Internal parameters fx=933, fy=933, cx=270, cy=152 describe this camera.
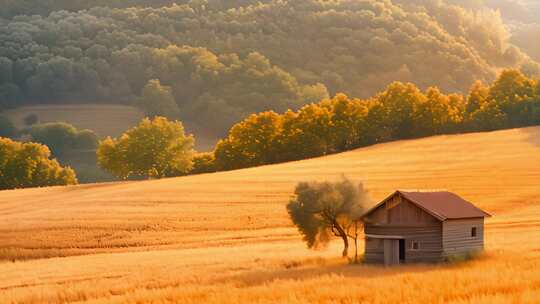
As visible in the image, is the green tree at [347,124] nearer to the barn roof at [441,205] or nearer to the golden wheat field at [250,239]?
the golden wheat field at [250,239]

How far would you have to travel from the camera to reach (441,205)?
1914 inches

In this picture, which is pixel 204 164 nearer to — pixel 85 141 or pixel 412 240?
pixel 85 141

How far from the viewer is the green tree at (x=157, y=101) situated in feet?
602

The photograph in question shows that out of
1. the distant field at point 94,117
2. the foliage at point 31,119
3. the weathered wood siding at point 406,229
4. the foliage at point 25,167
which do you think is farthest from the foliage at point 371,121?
the foliage at point 31,119

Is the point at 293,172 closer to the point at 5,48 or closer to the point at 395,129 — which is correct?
the point at 395,129

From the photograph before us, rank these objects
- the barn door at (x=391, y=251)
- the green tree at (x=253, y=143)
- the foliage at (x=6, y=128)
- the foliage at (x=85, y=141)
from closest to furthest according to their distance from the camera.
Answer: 1. the barn door at (x=391, y=251)
2. the green tree at (x=253, y=143)
3. the foliage at (x=85, y=141)
4. the foliage at (x=6, y=128)

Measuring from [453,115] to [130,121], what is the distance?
3123 inches

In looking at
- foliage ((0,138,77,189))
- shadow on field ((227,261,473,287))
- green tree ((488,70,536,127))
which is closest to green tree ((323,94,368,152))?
green tree ((488,70,536,127))

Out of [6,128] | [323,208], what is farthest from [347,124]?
[6,128]

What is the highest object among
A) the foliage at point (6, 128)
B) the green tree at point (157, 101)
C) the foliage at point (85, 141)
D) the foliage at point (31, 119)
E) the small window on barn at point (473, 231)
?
the green tree at point (157, 101)

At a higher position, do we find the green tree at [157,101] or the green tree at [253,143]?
the green tree at [157,101]

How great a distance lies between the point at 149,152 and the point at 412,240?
198 feet

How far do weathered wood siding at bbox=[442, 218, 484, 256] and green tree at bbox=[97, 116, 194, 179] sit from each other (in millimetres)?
60312

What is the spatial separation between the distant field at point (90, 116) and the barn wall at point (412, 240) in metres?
120
